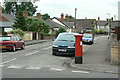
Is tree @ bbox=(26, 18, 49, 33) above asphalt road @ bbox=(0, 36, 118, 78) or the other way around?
above

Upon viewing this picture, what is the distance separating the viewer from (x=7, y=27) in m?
50.7

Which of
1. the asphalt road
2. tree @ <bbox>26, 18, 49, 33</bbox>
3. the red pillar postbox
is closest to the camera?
the asphalt road

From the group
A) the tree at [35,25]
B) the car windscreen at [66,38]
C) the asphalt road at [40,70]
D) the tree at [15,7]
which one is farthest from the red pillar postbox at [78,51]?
the tree at [15,7]

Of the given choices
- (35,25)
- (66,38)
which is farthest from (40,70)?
(35,25)

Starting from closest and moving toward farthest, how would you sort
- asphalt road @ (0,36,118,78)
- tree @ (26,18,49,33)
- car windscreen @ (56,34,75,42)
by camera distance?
1. asphalt road @ (0,36,118,78)
2. car windscreen @ (56,34,75,42)
3. tree @ (26,18,49,33)

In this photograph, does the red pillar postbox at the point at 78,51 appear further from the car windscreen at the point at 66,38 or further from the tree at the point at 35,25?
the tree at the point at 35,25

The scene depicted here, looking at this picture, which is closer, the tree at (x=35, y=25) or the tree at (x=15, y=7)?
the tree at (x=35, y=25)

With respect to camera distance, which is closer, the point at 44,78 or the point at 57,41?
the point at 44,78

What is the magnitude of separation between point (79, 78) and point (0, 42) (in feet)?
39.4

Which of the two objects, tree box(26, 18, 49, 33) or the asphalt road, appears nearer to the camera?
the asphalt road

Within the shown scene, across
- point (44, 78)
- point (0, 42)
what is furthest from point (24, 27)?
point (44, 78)

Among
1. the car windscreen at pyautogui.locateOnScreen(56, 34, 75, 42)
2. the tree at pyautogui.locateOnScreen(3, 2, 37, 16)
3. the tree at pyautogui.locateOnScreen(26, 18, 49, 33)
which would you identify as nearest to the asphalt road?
the car windscreen at pyautogui.locateOnScreen(56, 34, 75, 42)

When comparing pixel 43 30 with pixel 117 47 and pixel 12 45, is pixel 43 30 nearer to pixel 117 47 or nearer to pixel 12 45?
pixel 12 45

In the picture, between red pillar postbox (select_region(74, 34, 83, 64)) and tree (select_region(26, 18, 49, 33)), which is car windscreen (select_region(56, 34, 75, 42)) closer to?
red pillar postbox (select_region(74, 34, 83, 64))
